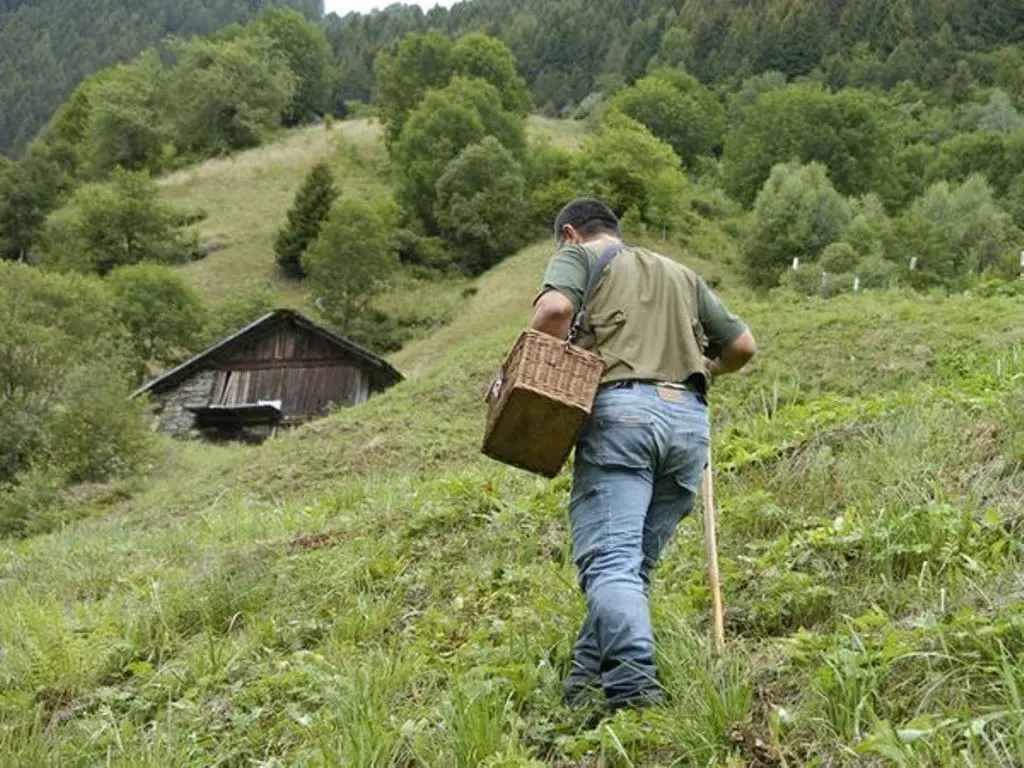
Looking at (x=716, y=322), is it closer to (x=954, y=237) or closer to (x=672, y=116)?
(x=954, y=237)

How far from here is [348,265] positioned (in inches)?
1624

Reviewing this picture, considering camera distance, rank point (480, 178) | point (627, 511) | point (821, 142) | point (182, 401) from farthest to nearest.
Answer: point (821, 142) → point (480, 178) → point (182, 401) → point (627, 511)

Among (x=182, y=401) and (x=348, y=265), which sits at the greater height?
(x=348, y=265)

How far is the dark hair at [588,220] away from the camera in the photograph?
405 cm

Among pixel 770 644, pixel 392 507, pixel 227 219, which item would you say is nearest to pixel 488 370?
pixel 392 507

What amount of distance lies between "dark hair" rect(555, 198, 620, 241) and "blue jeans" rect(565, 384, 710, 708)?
2.46 ft

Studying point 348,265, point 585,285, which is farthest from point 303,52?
point 585,285

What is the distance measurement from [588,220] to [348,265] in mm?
38092

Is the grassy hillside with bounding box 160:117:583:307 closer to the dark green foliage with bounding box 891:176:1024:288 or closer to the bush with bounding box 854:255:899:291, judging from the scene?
the bush with bounding box 854:255:899:291

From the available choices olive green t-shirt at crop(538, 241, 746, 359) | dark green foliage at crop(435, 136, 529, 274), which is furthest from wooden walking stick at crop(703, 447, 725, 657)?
dark green foliage at crop(435, 136, 529, 274)

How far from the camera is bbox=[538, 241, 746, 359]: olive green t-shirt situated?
380 cm

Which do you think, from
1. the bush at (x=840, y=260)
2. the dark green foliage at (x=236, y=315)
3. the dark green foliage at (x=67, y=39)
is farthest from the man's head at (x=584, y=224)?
the dark green foliage at (x=67, y=39)

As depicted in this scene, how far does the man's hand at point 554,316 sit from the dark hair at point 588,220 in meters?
0.39

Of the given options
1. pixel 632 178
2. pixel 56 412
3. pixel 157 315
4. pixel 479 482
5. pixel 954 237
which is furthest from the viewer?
pixel 632 178
